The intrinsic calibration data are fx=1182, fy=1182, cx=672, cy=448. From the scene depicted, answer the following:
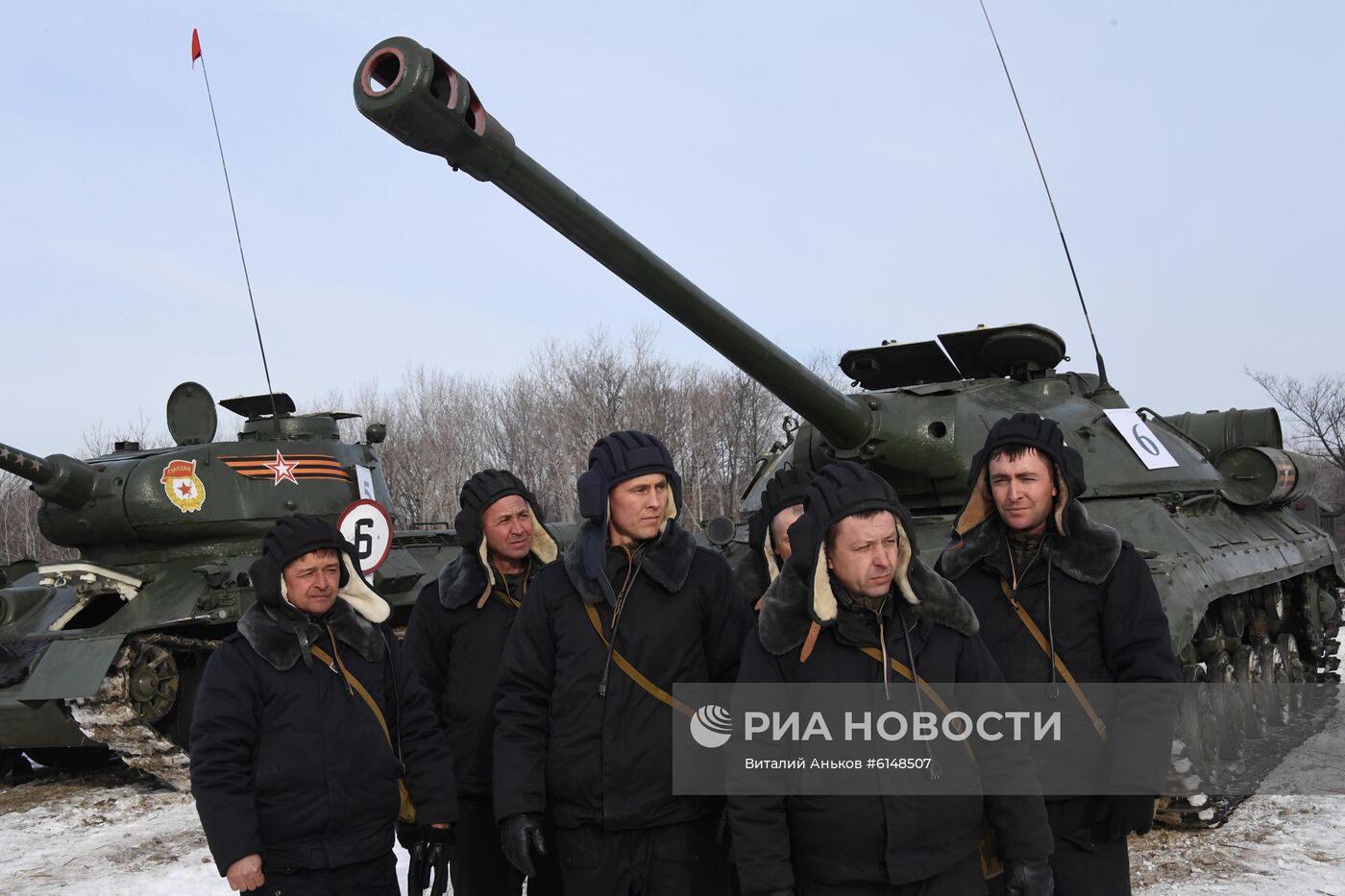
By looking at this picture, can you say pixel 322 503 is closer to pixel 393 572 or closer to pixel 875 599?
pixel 393 572

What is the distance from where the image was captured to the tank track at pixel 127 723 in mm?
8234

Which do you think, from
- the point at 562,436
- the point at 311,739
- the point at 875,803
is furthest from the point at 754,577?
the point at 562,436

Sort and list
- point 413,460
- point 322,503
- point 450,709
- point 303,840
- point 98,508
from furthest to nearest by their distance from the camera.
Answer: point 413,460 → point 322,503 → point 98,508 → point 450,709 → point 303,840

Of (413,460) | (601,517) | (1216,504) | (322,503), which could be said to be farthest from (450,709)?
(413,460)

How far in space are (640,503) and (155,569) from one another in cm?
739

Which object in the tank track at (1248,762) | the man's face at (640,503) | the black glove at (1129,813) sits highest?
the man's face at (640,503)

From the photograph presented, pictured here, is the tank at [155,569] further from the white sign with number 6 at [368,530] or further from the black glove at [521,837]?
the black glove at [521,837]

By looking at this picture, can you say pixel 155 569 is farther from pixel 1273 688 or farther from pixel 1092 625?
pixel 1273 688

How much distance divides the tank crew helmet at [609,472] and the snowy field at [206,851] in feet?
11.4

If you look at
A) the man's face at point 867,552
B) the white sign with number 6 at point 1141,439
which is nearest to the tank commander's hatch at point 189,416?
the white sign with number 6 at point 1141,439

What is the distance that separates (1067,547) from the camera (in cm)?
361

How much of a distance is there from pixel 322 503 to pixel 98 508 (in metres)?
1.84

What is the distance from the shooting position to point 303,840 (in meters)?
3.56

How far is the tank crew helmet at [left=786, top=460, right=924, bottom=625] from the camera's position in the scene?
3.13 m
